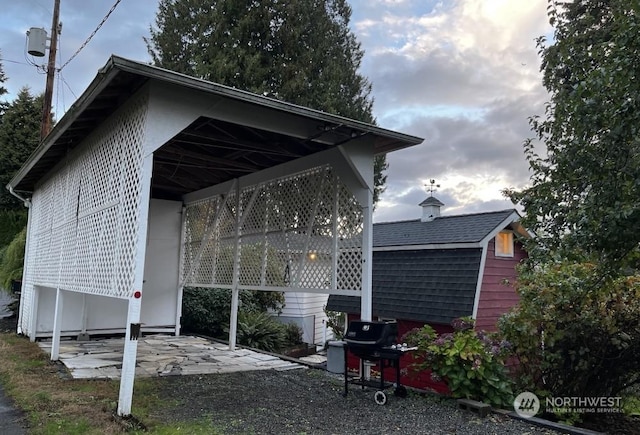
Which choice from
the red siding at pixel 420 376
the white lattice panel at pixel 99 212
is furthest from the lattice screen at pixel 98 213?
the red siding at pixel 420 376

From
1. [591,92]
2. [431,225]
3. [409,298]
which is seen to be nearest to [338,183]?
[591,92]

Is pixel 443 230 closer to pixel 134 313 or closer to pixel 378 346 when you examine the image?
pixel 378 346

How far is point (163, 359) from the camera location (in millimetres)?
6992

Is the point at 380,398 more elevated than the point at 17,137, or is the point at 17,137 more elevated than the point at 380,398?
the point at 17,137

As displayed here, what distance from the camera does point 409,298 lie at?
32.6 ft

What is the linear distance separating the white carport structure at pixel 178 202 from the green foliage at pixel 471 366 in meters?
0.94

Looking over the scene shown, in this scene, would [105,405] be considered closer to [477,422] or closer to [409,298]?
[477,422]

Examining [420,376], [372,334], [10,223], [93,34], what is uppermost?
[93,34]

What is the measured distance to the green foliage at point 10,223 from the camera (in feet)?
45.0

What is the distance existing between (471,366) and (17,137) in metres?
14.7

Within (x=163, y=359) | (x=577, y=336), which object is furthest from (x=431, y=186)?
(x=163, y=359)

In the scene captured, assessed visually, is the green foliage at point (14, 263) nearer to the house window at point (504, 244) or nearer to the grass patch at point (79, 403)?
the grass patch at point (79, 403)

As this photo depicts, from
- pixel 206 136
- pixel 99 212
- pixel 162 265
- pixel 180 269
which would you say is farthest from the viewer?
pixel 180 269

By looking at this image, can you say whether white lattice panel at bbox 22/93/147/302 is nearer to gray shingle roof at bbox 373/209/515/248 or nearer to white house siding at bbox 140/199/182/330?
white house siding at bbox 140/199/182/330
